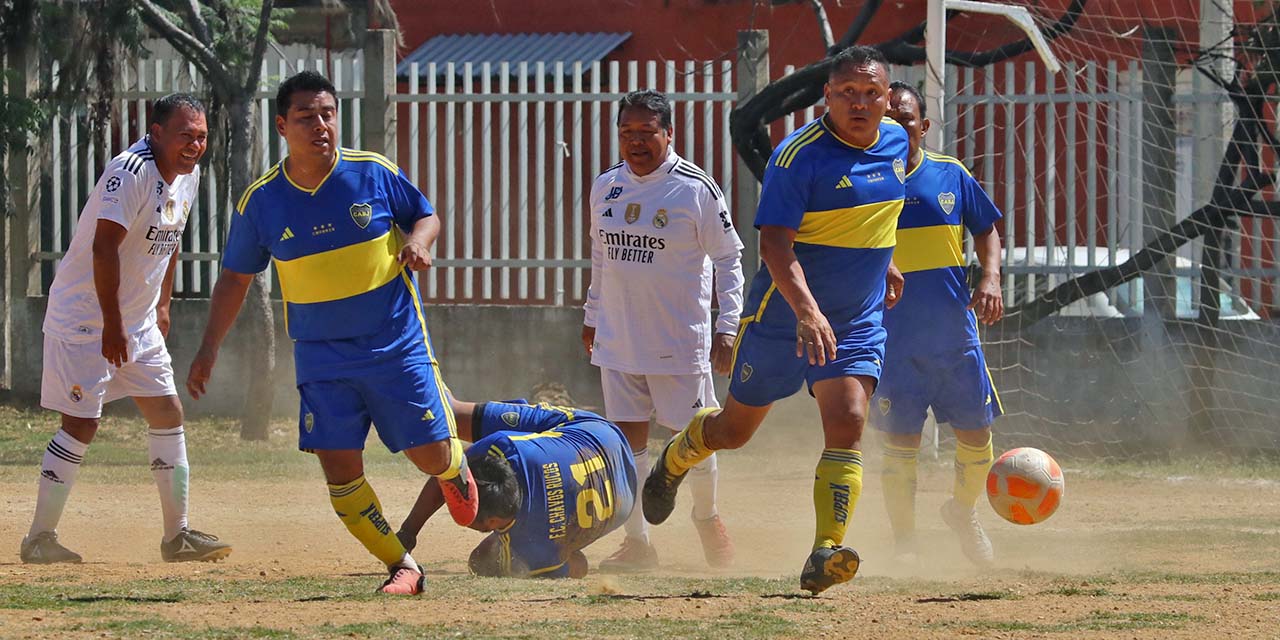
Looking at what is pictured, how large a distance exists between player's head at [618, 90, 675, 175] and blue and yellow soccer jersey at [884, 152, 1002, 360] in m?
1.20

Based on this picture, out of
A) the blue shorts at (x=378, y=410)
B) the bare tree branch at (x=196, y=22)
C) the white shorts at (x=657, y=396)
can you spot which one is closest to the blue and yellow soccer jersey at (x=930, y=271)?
the white shorts at (x=657, y=396)

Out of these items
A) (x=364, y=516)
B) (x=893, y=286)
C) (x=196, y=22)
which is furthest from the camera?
(x=196, y=22)

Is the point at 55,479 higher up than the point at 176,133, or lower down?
lower down

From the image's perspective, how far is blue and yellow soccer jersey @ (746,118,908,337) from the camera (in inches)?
249

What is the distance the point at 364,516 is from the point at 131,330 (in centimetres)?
204

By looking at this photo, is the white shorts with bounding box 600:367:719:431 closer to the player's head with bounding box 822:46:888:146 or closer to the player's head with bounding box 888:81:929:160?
the player's head with bounding box 888:81:929:160

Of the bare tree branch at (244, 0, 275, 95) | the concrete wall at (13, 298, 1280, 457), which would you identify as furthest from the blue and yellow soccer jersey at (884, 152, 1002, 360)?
the bare tree branch at (244, 0, 275, 95)

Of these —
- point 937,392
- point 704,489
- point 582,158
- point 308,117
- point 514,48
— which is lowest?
point 704,489

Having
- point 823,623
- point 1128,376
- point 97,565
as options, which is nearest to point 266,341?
point 97,565

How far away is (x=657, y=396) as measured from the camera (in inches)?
317

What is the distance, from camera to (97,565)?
7.36 metres

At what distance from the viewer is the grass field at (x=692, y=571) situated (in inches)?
212

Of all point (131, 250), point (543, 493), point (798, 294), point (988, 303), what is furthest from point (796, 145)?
point (131, 250)

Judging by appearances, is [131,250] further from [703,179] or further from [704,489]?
[704,489]
